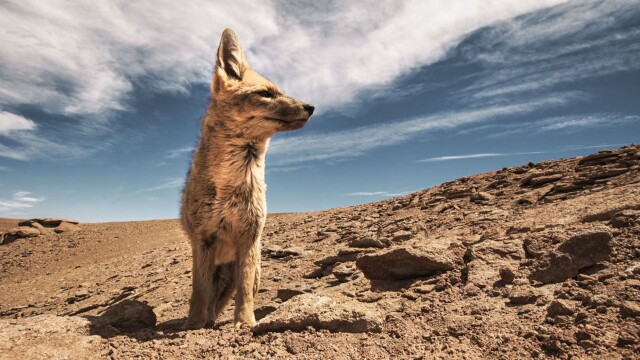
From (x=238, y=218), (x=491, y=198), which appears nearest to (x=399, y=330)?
(x=238, y=218)

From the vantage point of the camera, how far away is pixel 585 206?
18.3 ft

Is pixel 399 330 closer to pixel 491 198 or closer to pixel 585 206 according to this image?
pixel 585 206

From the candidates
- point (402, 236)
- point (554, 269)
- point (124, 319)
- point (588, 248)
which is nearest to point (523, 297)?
point (554, 269)

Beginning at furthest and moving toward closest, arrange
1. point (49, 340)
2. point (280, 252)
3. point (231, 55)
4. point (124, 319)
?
1. point (280, 252)
2. point (231, 55)
3. point (124, 319)
4. point (49, 340)

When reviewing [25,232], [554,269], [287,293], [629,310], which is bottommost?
[287,293]

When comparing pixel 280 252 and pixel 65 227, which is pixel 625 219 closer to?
pixel 280 252

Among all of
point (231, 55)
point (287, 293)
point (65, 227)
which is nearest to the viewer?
point (231, 55)

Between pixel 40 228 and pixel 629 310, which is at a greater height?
pixel 40 228

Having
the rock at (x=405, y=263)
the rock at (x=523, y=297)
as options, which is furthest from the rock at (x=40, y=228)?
the rock at (x=523, y=297)

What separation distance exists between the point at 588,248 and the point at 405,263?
1848 millimetres

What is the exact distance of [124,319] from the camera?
4.45 m

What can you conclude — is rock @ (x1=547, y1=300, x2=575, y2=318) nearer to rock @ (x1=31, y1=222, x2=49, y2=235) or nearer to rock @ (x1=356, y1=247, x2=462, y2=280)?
rock @ (x1=356, y1=247, x2=462, y2=280)

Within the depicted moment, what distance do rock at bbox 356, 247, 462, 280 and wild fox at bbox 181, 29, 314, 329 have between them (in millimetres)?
1412

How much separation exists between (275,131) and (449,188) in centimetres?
709
